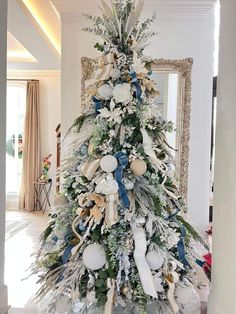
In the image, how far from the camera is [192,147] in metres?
3.96

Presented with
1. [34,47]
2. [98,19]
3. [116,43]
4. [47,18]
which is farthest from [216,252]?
[34,47]

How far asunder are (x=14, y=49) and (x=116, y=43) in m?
4.58

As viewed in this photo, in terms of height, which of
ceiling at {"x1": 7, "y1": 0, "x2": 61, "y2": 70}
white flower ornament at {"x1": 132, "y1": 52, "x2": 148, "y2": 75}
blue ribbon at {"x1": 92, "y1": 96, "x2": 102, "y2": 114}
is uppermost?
ceiling at {"x1": 7, "y1": 0, "x2": 61, "y2": 70}

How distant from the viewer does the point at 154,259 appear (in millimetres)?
1790

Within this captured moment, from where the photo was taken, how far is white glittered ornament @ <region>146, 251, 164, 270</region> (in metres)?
1.79

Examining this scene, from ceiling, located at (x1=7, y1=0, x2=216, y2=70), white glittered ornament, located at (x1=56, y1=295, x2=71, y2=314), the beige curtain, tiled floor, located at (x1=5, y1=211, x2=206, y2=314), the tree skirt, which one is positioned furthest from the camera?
the beige curtain

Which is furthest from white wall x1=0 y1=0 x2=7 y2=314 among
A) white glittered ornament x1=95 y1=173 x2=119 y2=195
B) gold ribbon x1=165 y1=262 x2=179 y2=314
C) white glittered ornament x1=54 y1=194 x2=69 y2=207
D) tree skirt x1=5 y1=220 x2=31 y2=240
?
tree skirt x1=5 y1=220 x2=31 y2=240

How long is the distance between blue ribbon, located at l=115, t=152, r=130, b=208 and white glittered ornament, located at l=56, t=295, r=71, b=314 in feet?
2.02

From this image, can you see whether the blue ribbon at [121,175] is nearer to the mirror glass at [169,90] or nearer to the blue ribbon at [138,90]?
the blue ribbon at [138,90]

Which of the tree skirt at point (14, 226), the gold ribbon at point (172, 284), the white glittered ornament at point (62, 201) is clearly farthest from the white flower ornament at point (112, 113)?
the tree skirt at point (14, 226)

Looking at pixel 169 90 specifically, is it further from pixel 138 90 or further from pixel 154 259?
pixel 154 259

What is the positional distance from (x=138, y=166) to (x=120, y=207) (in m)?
0.25

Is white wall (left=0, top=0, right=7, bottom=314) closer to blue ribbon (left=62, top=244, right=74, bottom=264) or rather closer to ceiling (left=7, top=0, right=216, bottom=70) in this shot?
blue ribbon (left=62, top=244, right=74, bottom=264)

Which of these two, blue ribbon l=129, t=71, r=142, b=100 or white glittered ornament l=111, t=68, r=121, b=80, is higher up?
white glittered ornament l=111, t=68, r=121, b=80
